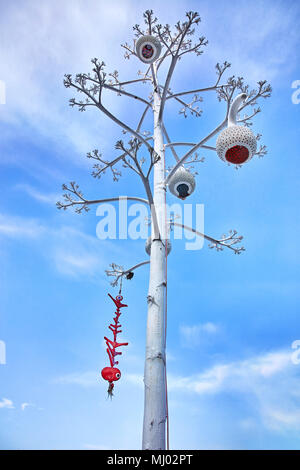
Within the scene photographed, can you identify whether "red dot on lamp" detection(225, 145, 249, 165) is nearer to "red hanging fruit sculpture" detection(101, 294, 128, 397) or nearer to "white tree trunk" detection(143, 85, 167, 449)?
"white tree trunk" detection(143, 85, 167, 449)

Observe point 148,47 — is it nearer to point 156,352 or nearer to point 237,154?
point 237,154

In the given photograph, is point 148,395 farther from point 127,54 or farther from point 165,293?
point 127,54

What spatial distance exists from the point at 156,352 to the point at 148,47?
373 cm

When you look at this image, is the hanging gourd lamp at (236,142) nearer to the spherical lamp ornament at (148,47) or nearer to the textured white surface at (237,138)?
the textured white surface at (237,138)

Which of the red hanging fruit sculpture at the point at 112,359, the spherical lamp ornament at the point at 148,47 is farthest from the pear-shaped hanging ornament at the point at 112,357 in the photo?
the spherical lamp ornament at the point at 148,47

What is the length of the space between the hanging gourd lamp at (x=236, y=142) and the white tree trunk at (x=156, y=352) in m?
0.91

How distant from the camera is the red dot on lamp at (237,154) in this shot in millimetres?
2896

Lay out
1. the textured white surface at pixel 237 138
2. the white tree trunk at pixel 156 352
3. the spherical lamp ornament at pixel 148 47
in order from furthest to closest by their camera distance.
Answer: the spherical lamp ornament at pixel 148 47, the textured white surface at pixel 237 138, the white tree trunk at pixel 156 352

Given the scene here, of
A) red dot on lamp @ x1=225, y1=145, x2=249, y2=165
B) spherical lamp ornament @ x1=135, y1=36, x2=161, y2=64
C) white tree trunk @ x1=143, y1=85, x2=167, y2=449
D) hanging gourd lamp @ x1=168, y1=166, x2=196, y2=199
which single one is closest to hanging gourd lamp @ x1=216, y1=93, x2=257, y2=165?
red dot on lamp @ x1=225, y1=145, x2=249, y2=165

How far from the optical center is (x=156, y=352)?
8.63 ft

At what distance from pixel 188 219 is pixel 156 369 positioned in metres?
2.20
